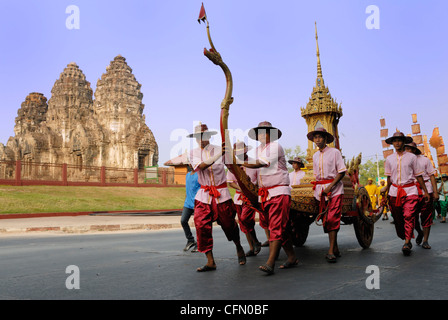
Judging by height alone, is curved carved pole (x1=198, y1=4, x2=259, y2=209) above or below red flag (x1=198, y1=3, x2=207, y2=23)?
below

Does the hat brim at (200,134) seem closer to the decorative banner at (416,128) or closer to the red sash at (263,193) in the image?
the red sash at (263,193)

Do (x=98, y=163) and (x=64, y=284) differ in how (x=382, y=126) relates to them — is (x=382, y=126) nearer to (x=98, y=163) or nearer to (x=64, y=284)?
(x=98, y=163)

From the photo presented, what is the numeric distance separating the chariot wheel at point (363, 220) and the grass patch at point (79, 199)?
16.1m

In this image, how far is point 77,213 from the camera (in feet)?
62.0

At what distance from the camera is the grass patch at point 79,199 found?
19891 millimetres

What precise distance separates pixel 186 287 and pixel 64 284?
1.37 meters

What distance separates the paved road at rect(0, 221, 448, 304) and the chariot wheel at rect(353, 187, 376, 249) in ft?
0.69

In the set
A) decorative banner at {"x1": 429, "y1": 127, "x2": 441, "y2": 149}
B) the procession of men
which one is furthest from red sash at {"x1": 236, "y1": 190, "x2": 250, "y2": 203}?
decorative banner at {"x1": 429, "y1": 127, "x2": 441, "y2": 149}

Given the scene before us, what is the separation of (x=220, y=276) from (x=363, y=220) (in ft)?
11.1

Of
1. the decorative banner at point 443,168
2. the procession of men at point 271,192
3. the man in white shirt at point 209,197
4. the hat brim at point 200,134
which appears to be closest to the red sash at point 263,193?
the procession of men at point 271,192

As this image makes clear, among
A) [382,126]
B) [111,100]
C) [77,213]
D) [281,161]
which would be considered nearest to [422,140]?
[382,126]

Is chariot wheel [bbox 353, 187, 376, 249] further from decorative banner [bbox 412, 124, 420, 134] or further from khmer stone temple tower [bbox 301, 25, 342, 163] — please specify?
decorative banner [bbox 412, 124, 420, 134]

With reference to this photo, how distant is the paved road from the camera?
3.67 meters

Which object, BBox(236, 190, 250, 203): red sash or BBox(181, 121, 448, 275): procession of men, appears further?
BBox(236, 190, 250, 203): red sash
